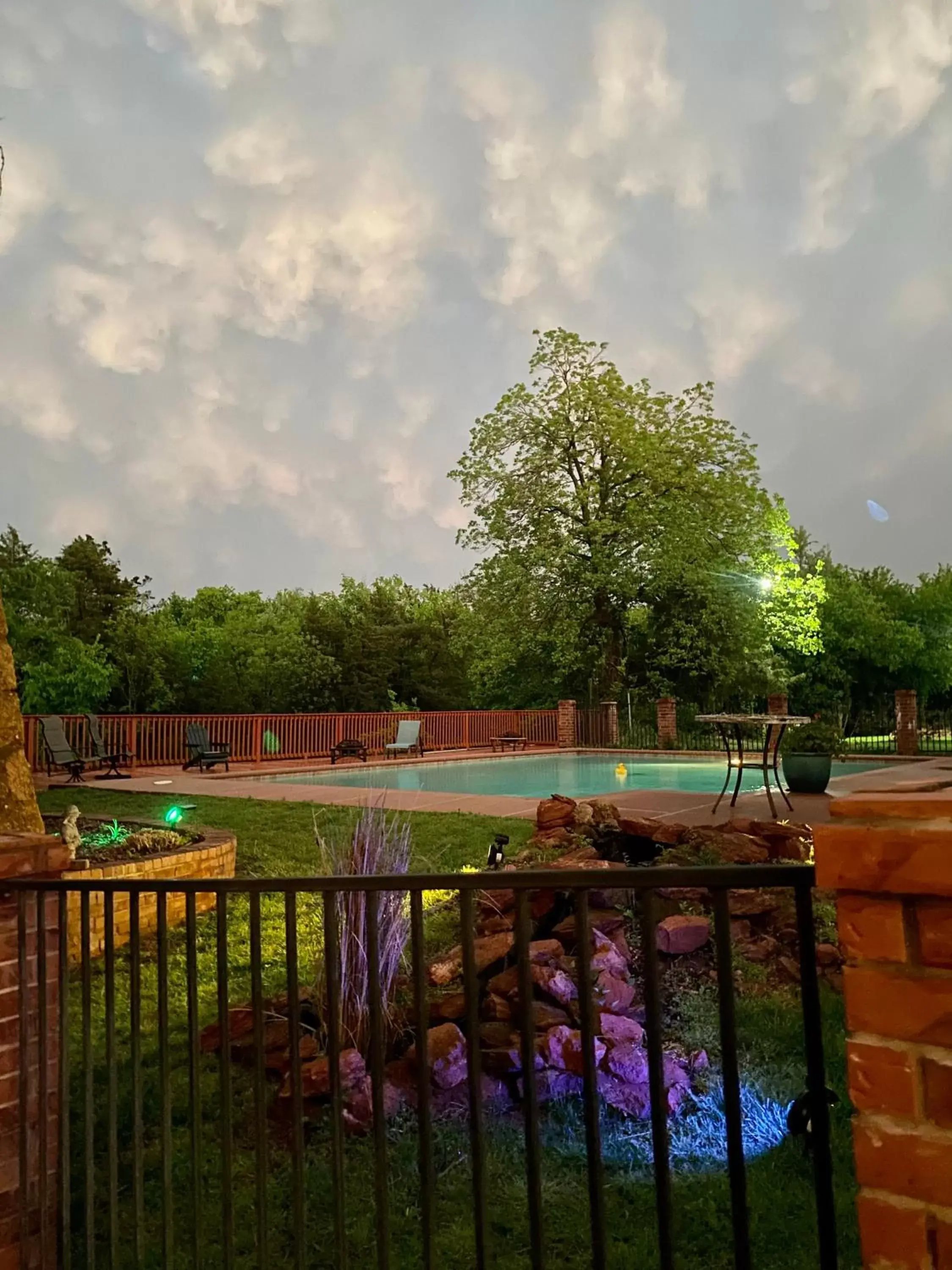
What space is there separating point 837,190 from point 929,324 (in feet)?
220

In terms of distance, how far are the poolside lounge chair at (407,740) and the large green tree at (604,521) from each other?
16.9ft

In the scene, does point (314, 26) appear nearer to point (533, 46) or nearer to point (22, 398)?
point (533, 46)

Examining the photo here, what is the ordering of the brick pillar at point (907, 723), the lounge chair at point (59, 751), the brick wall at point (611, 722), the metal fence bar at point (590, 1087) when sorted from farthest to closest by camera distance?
the brick wall at point (611, 722)
the brick pillar at point (907, 723)
the lounge chair at point (59, 751)
the metal fence bar at point (590, 1087)

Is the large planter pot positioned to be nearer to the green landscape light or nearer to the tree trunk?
the green landscape light

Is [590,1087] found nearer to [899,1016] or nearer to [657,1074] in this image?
[657,1074]

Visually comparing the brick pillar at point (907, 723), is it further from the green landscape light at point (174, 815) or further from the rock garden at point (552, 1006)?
the green landscape light at point (174, 815)

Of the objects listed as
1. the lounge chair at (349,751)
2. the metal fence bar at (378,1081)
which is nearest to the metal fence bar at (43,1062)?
the metal fence bar at (378,1081)

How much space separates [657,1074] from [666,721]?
2074 centimetres

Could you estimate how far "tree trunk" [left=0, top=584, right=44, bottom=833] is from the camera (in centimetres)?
393

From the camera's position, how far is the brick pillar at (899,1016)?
88cm

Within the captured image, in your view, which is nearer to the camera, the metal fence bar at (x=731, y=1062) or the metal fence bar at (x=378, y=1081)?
the metal fence bar at (x=731, y=1062)

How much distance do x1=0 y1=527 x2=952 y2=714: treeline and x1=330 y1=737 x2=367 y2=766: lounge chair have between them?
594 cm

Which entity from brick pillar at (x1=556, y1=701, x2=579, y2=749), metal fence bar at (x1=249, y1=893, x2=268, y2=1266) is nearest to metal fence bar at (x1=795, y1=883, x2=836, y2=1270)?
metal fence bar at (x1=249, y1=893, x2=268, y2=1266)

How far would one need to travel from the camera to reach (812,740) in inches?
378
